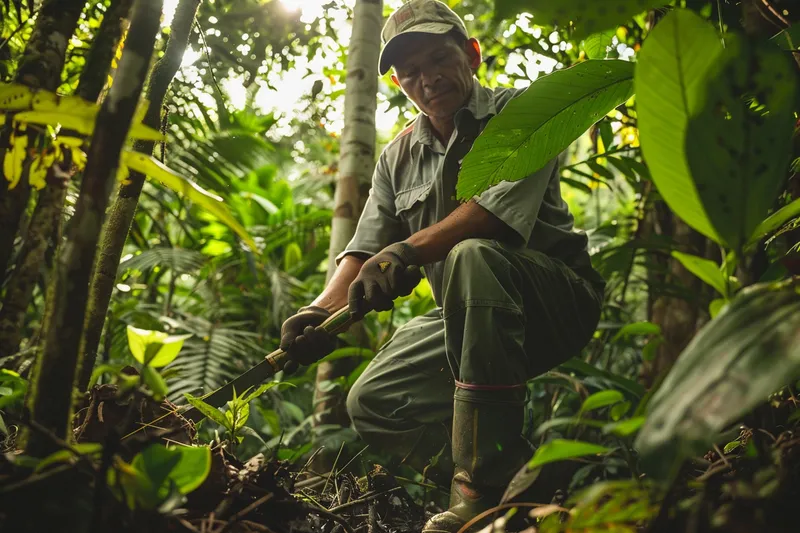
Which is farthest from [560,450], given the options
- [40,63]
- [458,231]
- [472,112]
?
[472,112]

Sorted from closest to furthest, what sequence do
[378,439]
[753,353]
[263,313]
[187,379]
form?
1. [753,353]
2. [378,439]
3. [187,379]
4. [263,313]

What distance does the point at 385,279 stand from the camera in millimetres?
1780

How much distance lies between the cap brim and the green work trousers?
0.83 meters

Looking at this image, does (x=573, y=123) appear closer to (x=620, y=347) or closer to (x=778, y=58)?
(x=778, y=58)

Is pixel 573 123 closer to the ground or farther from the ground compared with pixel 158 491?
farther from the ground

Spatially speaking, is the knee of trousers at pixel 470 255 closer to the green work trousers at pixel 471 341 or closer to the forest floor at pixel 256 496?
the green work trousers at pixel 471 341

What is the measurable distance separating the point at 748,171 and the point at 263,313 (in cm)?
307

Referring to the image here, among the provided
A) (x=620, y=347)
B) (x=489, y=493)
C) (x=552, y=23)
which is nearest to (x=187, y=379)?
(x=489, y=493)

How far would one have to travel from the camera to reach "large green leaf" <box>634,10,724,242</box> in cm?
64

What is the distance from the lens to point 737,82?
62cm

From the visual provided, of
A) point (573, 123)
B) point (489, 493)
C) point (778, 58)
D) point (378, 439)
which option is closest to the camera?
point (778, 58)

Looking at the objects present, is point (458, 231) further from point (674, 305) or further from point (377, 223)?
point (674, 305)

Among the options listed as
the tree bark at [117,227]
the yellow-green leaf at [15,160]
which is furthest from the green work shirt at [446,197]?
the yellow-green leaf at [15,160]

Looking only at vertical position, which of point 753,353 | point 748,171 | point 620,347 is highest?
point 748,171
